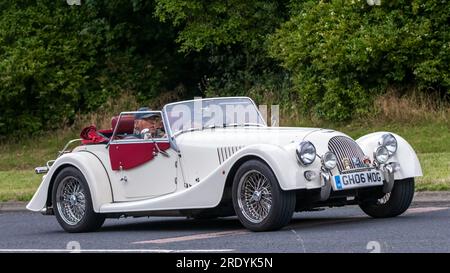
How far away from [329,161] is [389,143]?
1140mm

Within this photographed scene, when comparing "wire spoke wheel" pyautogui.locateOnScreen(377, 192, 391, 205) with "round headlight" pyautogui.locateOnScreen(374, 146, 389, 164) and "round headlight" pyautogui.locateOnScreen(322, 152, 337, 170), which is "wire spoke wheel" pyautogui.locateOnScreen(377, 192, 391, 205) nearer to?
"round headlight" pyautogui.locateOnScreen(374, 146, 389, 164)

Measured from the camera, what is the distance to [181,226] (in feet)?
47.6

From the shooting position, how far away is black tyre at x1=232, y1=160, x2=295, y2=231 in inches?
476

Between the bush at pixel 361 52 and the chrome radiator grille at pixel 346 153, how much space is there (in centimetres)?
1313

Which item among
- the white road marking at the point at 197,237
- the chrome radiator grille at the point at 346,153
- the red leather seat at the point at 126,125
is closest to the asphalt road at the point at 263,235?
A: the white road marking at the point at 197,237

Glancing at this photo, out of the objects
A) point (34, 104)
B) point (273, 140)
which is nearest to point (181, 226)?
point (273, 140)

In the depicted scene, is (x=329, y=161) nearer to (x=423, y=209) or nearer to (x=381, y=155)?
(x=381, y=155)

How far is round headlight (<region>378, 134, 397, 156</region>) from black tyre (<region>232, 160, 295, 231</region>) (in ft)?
5.35

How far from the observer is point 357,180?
12.5 meters

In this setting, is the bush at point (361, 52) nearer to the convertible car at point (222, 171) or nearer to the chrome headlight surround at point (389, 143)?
the convertible car at point (222, 171)

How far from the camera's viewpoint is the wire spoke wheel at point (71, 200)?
1427cm

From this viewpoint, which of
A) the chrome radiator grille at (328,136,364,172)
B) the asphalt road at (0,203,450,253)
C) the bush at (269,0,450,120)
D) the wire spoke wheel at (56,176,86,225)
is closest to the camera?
the asphalt road at (0,203,450,253)

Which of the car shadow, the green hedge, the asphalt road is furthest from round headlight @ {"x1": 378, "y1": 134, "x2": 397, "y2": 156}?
the green hedge

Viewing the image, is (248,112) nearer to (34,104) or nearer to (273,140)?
(273,140)
